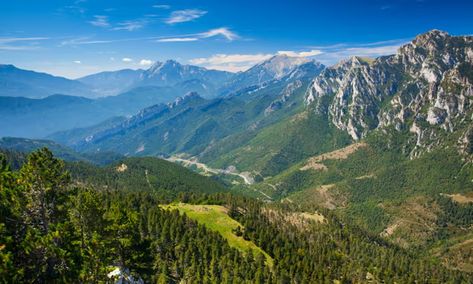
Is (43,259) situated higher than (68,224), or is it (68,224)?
(68,224)

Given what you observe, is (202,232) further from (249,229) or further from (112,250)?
(112,250)

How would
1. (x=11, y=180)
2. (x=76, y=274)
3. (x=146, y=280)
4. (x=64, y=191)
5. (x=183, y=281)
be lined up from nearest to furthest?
(x=76, y=274) → (x=11, y=180) → (x=64, y=191) → (x=146, y=280) → (x=183, y=281)

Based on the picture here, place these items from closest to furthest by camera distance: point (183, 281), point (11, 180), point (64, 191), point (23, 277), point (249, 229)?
point (23, 277) → point (11, 180) → point (64, 191) → point (183, 281) → point (249, 229)

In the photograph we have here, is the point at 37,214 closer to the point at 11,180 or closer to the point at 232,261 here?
the point at 11,180

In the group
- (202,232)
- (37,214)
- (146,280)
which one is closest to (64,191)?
(37,214)

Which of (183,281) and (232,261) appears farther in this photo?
(232,261)

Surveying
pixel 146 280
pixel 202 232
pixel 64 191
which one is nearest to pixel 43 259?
pixel 64 191

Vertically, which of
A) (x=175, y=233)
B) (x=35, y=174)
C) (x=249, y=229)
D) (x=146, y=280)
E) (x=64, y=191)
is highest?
(x=35, y=174)

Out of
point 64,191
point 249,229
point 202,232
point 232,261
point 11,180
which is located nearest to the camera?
point 11,180

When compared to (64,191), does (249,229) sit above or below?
below
